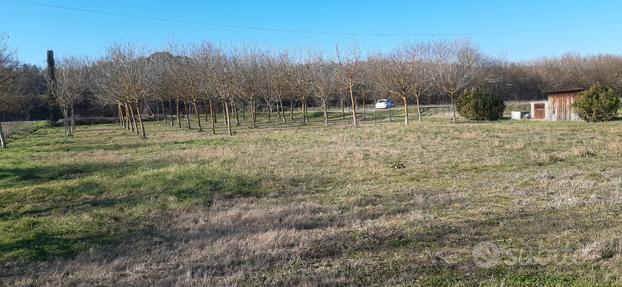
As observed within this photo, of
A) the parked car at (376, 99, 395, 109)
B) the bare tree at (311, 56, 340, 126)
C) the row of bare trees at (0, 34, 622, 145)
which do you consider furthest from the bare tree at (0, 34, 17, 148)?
the parked car at (376, 99, 395, 109)

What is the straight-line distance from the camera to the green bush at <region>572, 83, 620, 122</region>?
26812 millimetres

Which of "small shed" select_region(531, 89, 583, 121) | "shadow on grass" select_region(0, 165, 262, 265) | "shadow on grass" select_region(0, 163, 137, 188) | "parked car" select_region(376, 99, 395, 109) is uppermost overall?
"parked car" select_region(376, 99, 395, 109)

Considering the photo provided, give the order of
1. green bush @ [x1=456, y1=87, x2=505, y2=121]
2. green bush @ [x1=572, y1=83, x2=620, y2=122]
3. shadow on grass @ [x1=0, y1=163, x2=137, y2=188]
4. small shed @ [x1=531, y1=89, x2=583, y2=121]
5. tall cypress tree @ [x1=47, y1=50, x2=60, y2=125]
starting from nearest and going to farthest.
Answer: shadow on grass @ [x1=0, y1=163, x2=137, y2=188]
green bush @ [x1=572, y1=83, x2=620, y2=122]
small shed @ [x1=531, y1=89, x2=583, y2=121]
green bush @ [x1=456, y1=87, x2=505, y2=121]
tall cypress tree @ [x1=47, y1=50, x2=60, y2=125]

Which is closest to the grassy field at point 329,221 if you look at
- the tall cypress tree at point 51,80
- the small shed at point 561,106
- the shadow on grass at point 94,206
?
the shadow on grass at point 94,206

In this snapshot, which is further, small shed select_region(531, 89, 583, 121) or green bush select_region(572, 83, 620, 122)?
small shed select_region(531, 89, 583, 121)

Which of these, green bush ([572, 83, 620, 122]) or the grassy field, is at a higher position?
green bush ([572, 83, 620, 122])

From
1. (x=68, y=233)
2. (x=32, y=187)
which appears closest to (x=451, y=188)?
(x=68, y=233)

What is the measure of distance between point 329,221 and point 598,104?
2513 cm

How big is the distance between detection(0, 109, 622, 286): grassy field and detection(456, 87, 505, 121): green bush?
19.6 meters

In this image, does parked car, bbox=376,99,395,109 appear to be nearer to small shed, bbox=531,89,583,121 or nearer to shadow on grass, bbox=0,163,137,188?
small shed, bbox=531,89,583,121

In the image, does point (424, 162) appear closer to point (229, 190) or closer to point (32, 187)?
point (229, 190)

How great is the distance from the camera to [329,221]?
7.36 metres

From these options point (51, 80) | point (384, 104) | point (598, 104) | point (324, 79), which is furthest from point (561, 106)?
point (51, 80)

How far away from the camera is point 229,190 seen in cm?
1097
